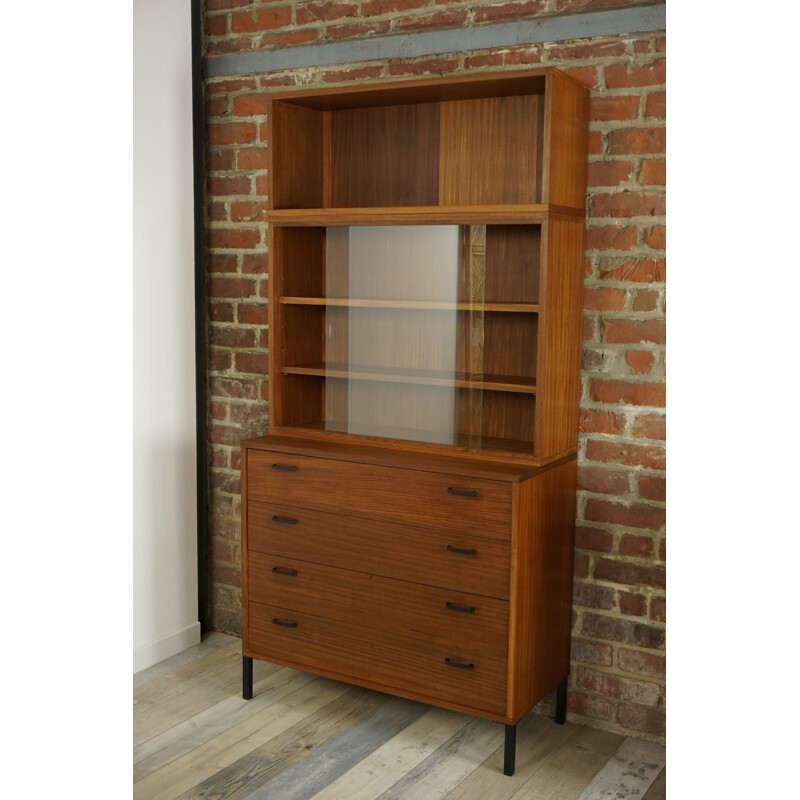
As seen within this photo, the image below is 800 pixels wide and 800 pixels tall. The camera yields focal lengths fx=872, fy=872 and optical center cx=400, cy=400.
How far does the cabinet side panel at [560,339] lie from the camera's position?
2.51 metres

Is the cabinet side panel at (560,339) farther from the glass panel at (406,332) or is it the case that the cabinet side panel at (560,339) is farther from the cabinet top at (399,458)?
the glass panel at (406,332)

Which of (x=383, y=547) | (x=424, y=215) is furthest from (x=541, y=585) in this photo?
(x=424, y=215)

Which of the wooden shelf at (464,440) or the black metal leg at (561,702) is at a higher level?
the wooden shelf at (464,440)

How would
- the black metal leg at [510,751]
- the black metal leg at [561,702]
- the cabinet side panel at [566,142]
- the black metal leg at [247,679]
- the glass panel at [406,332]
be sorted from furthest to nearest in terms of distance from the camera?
the black metal leg at [247,679], the black metal leg at [561,702], the glass panel at [406,332], the black metal leg at [510,751], the cabinet side panel at [566,142]

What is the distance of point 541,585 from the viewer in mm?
2621

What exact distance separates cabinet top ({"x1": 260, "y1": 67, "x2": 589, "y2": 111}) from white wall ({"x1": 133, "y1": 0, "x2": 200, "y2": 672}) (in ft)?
1.81

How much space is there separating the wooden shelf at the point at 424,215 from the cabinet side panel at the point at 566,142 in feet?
0.14

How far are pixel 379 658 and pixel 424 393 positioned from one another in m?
0.84

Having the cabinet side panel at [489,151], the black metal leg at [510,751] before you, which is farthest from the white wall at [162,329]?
the black metal leg at [510,751]

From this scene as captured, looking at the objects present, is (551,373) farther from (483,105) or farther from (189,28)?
(189,28)

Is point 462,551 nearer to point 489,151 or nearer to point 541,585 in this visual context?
point 541,585

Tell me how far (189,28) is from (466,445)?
193 cm

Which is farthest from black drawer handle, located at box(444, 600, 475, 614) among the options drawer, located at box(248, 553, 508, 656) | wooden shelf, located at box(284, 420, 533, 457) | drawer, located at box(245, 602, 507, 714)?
wooden shelf, located at box(284, 420, 533, 457)
